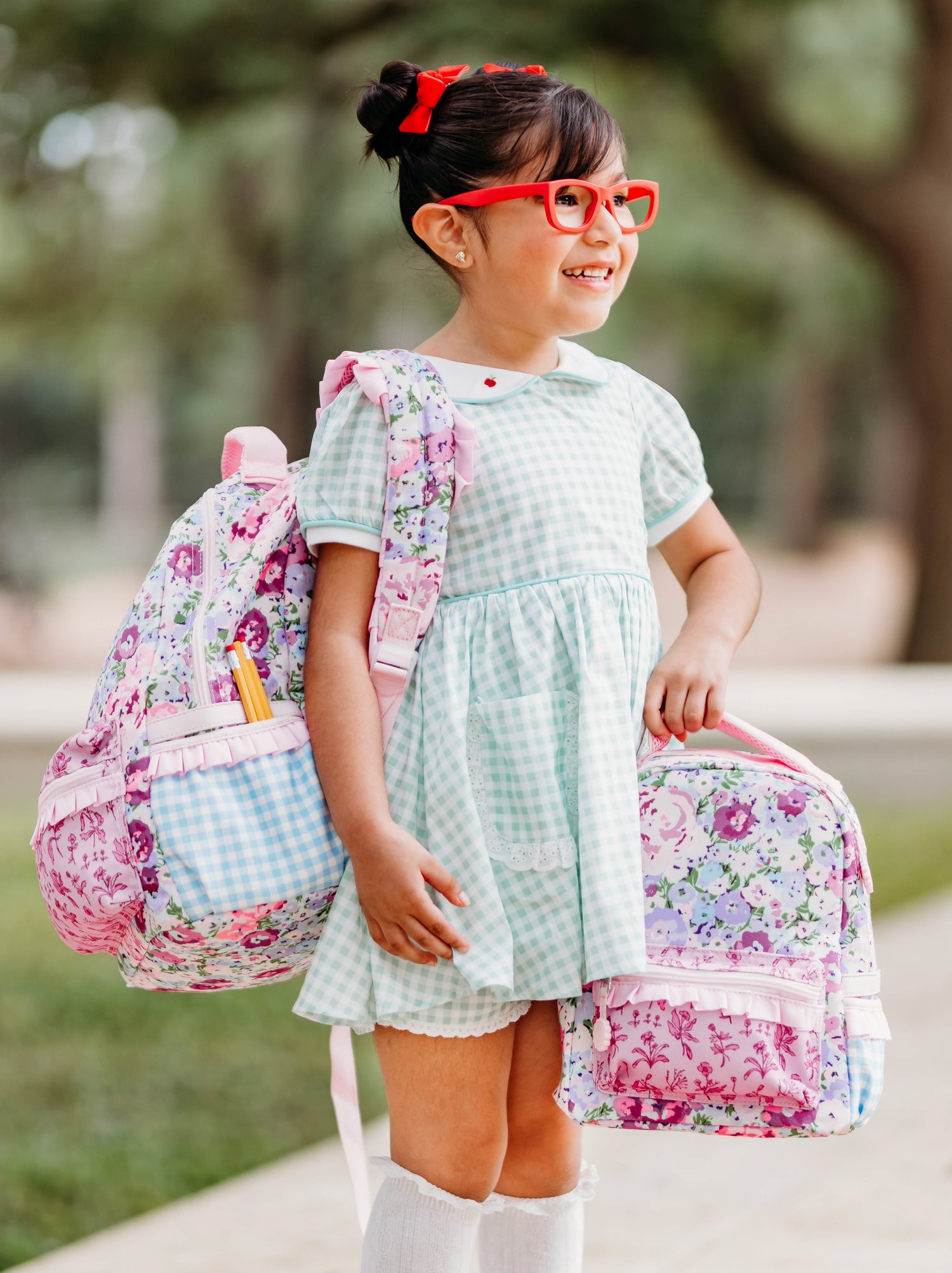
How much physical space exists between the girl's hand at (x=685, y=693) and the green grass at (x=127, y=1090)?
1547 mm

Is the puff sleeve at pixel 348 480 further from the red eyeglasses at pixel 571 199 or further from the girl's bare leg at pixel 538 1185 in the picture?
the girl's bare leg at pixel 538 1185

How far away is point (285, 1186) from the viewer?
2756mm

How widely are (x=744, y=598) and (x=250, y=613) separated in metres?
0.59

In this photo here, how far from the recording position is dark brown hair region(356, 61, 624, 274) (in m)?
1.65

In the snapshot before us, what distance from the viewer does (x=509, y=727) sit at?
1588 millimetres

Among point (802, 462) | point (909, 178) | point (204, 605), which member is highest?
point (909, 178)

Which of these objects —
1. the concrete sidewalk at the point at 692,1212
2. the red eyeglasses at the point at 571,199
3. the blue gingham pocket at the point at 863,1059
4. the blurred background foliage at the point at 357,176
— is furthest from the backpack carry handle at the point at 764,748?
the blurred background foliage at the point at 357,176

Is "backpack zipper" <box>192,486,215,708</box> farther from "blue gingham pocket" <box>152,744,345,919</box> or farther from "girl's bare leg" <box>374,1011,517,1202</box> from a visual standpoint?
"girl's bare leg" <box>374,1011,517,1202</box>

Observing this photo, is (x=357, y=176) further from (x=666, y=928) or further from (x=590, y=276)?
(x=666, y=928)

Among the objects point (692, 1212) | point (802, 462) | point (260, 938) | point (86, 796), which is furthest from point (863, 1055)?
point (802, 462)

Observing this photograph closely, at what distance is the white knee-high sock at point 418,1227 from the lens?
5.42 ft

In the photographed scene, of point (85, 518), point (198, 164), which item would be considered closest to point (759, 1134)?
point (198, 164)

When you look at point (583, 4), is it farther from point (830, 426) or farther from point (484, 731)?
point (830, 426)

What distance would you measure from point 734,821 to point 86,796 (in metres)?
0.68
